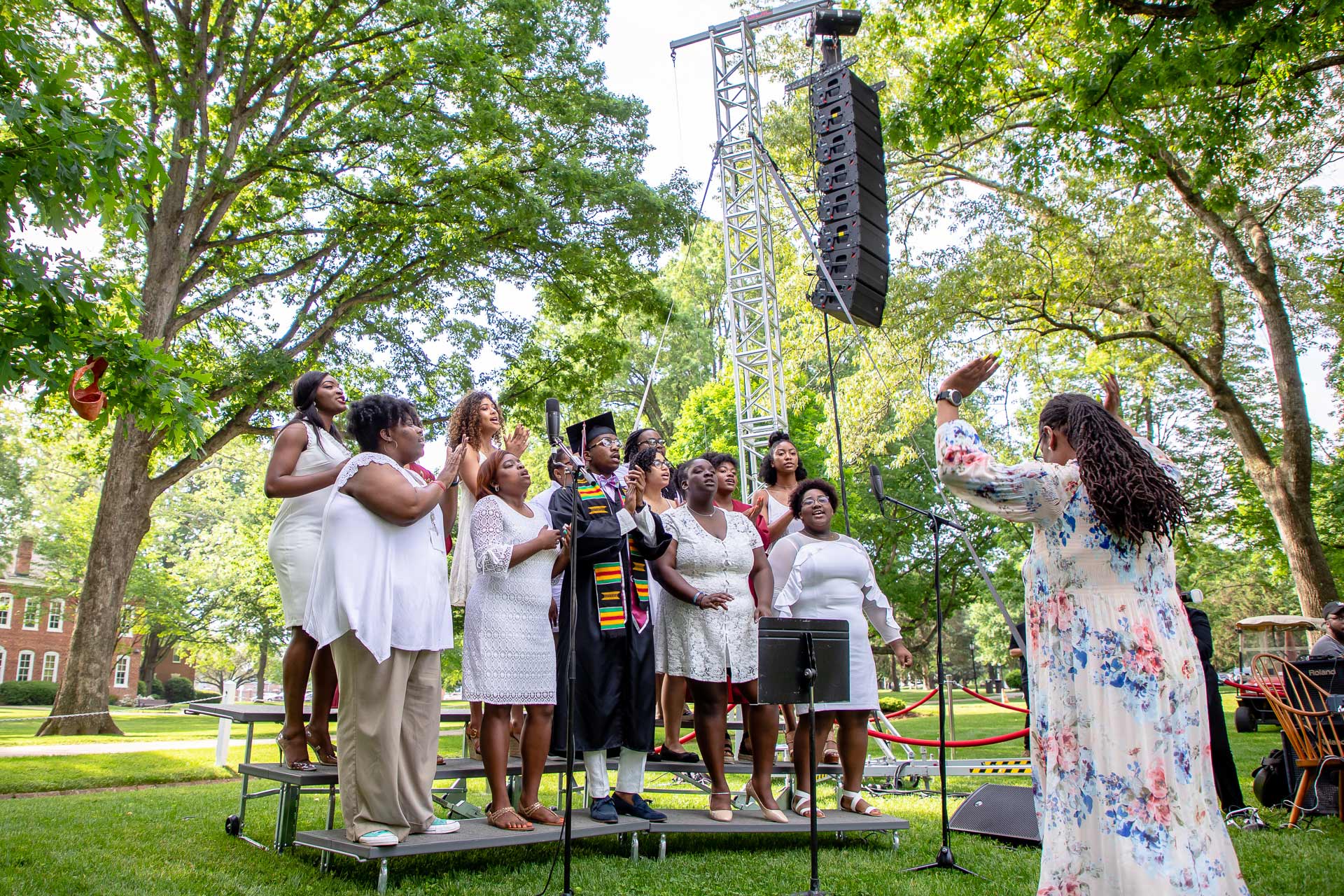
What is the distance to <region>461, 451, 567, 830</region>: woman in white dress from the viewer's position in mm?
4836

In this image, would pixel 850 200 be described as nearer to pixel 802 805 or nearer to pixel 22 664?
pixel 802 805

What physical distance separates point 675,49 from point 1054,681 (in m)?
14.3

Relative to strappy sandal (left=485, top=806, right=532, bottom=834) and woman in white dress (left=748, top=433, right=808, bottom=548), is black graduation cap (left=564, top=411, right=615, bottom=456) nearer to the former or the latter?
woman in white dress (left=748, top=433, right=808, bottom=548)

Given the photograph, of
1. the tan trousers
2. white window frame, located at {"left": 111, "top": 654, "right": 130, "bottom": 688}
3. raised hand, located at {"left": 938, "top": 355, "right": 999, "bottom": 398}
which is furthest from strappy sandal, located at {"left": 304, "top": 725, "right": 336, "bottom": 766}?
white window frame, located at {"left": 111, "top": 654, "right": 130, "bottom": 688}

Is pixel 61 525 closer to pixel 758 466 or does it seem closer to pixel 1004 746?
pixel 758 466

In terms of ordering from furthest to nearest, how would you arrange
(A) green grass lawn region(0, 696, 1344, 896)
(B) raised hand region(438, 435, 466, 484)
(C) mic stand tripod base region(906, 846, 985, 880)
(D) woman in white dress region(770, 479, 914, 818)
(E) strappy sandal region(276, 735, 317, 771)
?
(D) woman in white dress region(770, 479, 914, 818), (C) mic stand tripod base region(906, 846, 985, 880), (E) strappy sandal region(276, 735, 317, 771), (B) raised hand region(438, 435, 466, 484), (A) green grass lawn region(0, 696, 1344, 896)

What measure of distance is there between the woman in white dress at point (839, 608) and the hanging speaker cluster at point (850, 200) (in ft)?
14.6

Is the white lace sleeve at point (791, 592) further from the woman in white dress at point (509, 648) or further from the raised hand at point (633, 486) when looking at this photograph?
the woman in white dress at point (509, 648)

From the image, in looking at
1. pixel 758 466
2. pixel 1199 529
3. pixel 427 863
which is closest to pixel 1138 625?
pixel 427 863

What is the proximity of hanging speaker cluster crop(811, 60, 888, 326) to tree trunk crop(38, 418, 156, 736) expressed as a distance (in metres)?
10.5

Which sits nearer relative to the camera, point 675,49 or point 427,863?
point 427,863

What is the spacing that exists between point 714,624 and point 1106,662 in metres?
2.67

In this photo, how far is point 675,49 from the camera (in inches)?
609

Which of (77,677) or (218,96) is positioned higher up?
(218,96)
